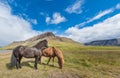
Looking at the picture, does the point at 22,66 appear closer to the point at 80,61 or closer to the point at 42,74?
the point at 42,74

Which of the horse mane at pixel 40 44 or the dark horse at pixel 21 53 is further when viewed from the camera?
the horse mane at pixel 40 44

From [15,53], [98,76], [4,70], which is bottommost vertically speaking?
[98,76]

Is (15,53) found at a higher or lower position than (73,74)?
higher

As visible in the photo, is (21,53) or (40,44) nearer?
(21,53)

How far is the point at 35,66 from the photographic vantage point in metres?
16.9

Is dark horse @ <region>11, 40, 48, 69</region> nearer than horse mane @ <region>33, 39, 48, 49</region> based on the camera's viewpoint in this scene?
Yes

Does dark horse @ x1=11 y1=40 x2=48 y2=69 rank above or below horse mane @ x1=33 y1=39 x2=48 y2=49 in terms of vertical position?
below

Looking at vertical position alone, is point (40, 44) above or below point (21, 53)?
above

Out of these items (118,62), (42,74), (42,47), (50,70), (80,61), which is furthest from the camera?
(80,61)

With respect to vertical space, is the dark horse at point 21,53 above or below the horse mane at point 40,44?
below

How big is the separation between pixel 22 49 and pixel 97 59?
Result: 13890 mm

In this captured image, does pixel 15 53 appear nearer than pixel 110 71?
Yes

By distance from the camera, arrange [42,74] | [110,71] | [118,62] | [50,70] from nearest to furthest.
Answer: [42,74] < [50,70] < [110,71] < [118,62]

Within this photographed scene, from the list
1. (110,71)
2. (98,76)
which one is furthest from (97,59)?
(98,76)
